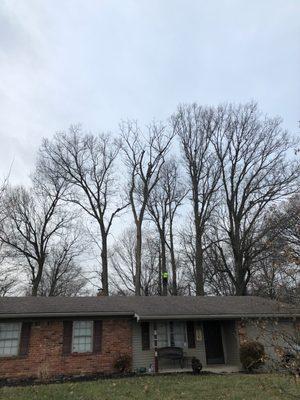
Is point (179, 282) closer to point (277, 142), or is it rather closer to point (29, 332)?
point (277, 142)

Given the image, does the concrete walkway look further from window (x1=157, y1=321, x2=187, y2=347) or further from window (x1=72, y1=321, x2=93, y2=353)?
window (x1=72, y1=321, x2=93, y2=353)

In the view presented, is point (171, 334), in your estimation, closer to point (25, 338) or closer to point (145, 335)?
point (145, 335)

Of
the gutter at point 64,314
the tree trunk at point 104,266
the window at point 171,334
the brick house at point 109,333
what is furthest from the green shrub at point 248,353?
the tree trunk at point 104,266

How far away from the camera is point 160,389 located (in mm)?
10852

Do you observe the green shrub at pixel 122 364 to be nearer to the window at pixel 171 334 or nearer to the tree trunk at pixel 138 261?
the window at pixel 171 334

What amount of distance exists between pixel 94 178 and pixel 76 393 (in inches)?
788

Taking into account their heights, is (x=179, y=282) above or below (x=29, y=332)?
above

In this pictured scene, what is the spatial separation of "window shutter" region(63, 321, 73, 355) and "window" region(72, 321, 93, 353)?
164 millimetres

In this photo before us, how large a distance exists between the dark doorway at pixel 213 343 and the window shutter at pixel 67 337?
6.13 meters

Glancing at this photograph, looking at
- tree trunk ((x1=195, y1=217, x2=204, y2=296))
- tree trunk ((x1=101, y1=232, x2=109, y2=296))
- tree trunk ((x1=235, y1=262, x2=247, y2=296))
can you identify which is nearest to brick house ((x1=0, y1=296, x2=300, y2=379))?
tree trunk ((x1=101, y1=232, x2=109, y2=296))

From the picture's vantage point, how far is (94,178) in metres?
29.0

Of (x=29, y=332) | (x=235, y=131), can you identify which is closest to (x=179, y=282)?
(x=235, y=131)

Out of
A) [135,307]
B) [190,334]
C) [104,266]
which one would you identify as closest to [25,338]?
[135,307]

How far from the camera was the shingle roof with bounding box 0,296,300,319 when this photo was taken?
50.5ft
